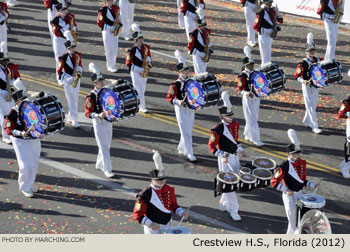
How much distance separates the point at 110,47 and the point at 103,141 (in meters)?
6.34

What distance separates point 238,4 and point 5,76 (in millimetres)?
13137

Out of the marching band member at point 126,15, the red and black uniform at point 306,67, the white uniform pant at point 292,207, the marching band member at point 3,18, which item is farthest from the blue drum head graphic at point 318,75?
the marching band member at point 3,18

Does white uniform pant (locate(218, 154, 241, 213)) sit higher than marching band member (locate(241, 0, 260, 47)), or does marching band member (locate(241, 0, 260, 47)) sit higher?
marching band member (locate(241, 0, 260, 47))

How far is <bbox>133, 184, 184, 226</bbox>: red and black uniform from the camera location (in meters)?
13.2

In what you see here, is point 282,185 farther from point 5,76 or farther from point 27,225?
point 5,76

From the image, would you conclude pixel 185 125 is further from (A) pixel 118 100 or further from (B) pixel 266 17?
(B) pixel 266 17

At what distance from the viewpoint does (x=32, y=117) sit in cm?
1577

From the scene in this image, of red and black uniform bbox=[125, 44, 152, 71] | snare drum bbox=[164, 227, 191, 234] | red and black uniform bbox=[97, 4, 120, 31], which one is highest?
red and black uniform bbox=[97, 4, 120, 31]

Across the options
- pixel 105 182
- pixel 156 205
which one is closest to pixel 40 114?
pixel 105 182

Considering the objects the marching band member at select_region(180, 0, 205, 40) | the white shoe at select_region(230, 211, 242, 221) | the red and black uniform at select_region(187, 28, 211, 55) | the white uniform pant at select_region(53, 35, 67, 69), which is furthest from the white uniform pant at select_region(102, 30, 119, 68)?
the white shoe at select_region(230, 211, 242, 221)

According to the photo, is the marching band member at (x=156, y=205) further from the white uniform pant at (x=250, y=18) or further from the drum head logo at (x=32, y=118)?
the white uniform pant at (x=250, y=18)

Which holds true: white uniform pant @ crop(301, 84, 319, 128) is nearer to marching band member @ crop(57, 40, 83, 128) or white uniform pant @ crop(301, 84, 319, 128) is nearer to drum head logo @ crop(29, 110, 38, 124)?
marching band member @ crop(57, 40, 83, 128)

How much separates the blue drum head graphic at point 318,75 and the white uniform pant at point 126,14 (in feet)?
27.3

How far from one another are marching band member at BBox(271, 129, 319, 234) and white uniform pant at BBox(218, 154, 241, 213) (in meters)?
1.17
